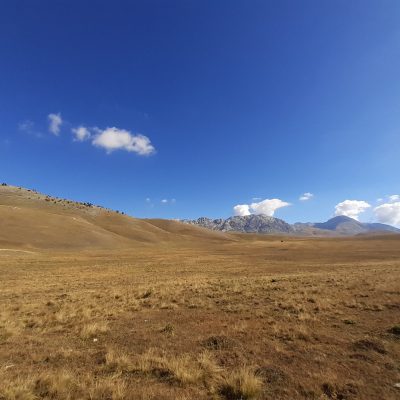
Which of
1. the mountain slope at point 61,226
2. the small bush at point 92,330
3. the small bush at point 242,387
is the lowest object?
the small bush at point 242,387

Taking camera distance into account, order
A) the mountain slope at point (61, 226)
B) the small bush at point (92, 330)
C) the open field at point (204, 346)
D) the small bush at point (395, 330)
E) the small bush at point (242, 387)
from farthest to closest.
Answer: the mountain slope at point (61, 226), the small bush at point (92, 330), the small bush at point (395, 330), the open field at point (204, 346), the small bush at point (242, 387)

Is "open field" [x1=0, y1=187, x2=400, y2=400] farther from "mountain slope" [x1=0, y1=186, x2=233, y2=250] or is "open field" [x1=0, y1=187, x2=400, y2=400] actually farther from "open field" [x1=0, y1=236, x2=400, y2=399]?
"mountain slope" [x1=0, y1=186, x2=233, y2=250]

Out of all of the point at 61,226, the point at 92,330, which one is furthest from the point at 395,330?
the point at 61,226

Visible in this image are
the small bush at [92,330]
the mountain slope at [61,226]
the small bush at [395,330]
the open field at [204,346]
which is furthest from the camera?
the mountain slope at [61,226]

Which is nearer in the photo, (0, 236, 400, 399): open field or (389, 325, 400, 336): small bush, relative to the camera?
(0, 236, 400, 399): open field

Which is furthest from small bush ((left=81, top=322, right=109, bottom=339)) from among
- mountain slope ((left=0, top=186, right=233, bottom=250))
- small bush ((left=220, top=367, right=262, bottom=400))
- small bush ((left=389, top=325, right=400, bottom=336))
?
mountain slope ((left=0, top=186, right=233, bottom=250))

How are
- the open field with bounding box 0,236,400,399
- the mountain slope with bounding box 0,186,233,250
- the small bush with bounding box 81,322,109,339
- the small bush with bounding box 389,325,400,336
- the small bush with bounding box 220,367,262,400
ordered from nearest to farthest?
the small bush with bounding box 220,367,262,400
the open field with bounding box 0,236,400,399
the small bush with bounding box 389,325,400,336
the small bush with bounding box 81,322,109,339
the mountain slope with bounding box 0,186,233,250

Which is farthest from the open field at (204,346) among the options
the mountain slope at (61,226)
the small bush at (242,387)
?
the mountain slope at (61,226)

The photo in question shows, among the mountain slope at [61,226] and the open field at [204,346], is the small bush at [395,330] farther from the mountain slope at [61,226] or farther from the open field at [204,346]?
the mountain slope at [61,226]

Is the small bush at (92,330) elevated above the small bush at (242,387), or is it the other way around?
the small bush at (92,330)

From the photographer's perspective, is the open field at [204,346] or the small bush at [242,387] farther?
the open field at [204,346]

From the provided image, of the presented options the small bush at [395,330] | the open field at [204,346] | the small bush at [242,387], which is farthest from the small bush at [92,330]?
the small bush at [395,330]

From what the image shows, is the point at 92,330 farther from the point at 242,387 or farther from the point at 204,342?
the point at 242,387

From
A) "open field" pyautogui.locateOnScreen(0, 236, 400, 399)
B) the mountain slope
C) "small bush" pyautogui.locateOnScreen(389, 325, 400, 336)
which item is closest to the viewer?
"open field" pyautogui.locateOnScreen(0, 236, 400, 399)
